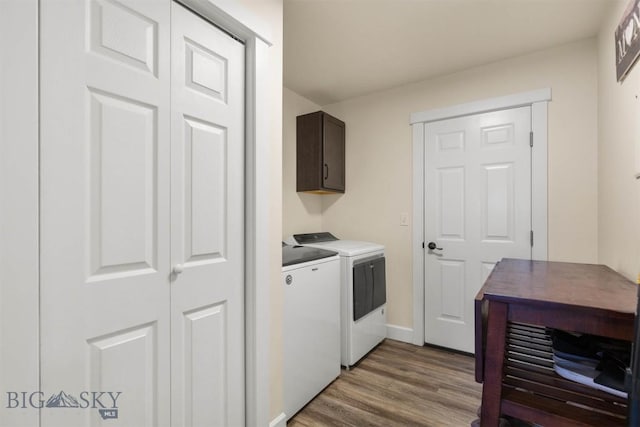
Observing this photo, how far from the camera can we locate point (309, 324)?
194cm

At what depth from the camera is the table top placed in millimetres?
1007

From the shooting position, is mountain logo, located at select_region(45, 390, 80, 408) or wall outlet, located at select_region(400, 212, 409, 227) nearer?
mountain logo, located at select_region(45, 390, 80, 408)

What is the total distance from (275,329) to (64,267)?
103 cm

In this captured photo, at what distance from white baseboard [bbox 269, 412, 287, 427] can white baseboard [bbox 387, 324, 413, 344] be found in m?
1.54

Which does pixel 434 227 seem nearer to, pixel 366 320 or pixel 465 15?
pixel 366 320

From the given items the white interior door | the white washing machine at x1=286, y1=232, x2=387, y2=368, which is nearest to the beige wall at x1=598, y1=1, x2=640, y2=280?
the white interior door

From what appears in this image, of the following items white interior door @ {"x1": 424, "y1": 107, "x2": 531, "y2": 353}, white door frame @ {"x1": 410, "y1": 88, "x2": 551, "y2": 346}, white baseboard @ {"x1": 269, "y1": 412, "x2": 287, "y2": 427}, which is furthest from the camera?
white interior door @ {"x1": 424, "y1": 107, "x2": 531, "y2": 353}

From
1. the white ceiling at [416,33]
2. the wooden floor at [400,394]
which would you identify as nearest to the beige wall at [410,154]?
the white ceiling at [416,33]

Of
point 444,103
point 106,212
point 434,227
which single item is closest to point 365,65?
point 444,103

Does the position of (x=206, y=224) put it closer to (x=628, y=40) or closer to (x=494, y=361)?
(x=494, y=361)

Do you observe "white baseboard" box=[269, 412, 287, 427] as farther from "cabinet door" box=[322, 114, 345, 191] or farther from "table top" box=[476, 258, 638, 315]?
"cabinet door" box=[322, 114, 345, 191]

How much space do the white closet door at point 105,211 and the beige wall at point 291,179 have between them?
172 centimetres

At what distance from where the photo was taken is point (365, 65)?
251cm

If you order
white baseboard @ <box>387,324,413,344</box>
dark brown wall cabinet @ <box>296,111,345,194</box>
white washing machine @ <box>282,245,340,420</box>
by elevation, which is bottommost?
white baseboard @ <box>387,324,413,344</box>
